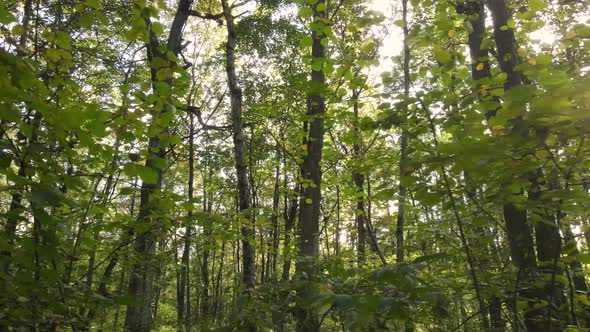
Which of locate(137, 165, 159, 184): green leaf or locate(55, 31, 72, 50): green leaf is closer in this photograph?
locate(137, 165, 159, 184): green leaf

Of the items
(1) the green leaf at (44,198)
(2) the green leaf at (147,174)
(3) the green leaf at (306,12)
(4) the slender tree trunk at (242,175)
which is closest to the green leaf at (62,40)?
(2) the green leaf at (147,174)

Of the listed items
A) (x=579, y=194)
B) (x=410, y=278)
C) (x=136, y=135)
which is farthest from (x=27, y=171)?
(x=579, y=194)

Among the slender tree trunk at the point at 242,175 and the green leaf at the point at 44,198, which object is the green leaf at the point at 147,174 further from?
the slender tree trunk at the point at 242,175

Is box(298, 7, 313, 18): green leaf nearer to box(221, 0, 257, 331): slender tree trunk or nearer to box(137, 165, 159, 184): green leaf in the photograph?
box(137, 165, 159, 184): green leaf

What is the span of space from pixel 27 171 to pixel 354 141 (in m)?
2.21

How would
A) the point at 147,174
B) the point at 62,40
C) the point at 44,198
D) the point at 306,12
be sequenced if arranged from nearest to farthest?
the point at 44,198, the point at 147,174, the point at 62,40, the point at 306,12

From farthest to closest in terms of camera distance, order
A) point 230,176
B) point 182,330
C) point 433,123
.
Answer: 1. point 230,176
2. point 182,330
3. point 433,123

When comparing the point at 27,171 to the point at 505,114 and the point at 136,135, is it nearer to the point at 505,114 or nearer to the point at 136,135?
the point at 136,135

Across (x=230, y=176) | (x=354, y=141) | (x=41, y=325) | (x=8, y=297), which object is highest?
(x=230, y=176)

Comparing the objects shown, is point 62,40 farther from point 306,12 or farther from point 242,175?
point 242,175

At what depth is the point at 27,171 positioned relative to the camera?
5.53ft

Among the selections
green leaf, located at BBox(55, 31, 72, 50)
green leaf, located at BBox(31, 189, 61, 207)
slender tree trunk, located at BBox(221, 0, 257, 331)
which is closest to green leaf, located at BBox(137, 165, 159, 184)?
green leaf, located at BBox(31, 189, 61, 207)

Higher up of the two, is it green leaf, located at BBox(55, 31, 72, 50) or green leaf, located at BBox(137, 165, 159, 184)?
green leaf, located at BBox(55, 31, 72, 50)

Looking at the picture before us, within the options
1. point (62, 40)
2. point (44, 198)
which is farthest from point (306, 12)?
point (44, 198)
